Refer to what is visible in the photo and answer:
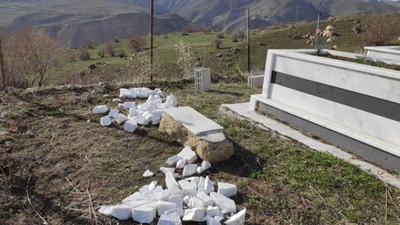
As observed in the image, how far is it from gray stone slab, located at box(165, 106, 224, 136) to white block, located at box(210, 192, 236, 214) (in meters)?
1.06

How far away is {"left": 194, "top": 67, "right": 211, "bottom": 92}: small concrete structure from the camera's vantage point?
289 inches

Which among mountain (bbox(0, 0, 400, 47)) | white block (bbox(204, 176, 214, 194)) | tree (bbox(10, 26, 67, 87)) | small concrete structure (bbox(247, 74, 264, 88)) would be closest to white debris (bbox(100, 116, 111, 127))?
white block (bbox(204, 176, 214, 194))

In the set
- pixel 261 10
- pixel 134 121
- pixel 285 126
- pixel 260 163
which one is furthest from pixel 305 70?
pixel 261 10

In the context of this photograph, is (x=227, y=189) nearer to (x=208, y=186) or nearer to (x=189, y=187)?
(x=208, y=186)

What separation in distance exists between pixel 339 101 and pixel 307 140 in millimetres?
653

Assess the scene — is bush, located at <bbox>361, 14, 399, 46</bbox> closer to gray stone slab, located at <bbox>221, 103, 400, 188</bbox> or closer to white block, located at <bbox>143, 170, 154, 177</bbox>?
gray stone slab, located at <bbox>221, 103, 400, 188</bbox>

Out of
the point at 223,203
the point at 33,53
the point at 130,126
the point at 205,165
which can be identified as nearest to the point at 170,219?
the point at 223,203

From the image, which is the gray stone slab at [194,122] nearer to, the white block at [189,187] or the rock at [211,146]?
the rock at [211,146]

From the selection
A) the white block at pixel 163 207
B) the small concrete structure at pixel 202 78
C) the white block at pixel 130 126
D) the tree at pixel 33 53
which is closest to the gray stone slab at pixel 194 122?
the white block at pixel 130 126

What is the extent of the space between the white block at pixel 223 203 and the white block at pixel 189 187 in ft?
0.61

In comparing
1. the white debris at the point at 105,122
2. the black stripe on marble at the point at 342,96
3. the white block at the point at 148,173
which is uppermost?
the black stripe on marble at the point at 342,96

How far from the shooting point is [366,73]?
4.05 m

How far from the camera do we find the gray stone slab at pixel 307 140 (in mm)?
3755

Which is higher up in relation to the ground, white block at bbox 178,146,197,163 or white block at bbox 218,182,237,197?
white block at bbox 178,146,197,163
